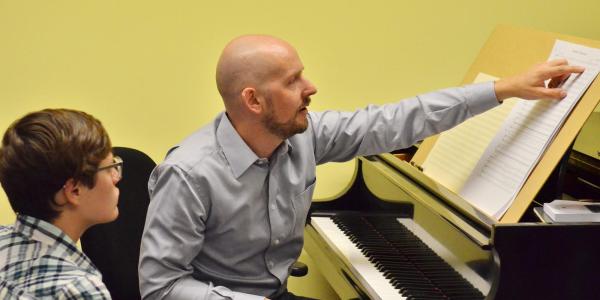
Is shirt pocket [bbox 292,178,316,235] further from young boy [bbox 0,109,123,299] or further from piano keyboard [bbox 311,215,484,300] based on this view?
young boy [bbox 0,109,123,299]

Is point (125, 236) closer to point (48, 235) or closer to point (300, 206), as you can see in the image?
point (300, 206)

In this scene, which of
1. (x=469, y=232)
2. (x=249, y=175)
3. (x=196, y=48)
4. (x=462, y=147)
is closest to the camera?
(x=469, y=232)

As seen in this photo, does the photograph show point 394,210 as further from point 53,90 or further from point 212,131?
point 53,90

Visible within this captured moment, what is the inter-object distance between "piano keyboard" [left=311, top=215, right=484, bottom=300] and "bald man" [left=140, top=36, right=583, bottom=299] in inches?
9.7

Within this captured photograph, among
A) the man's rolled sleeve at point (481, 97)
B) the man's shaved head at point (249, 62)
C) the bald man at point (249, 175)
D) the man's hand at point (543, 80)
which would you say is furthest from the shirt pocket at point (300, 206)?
the man's hand at point (543, 80)

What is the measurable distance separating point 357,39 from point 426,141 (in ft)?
2.78

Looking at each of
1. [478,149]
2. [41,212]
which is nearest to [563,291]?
[478,149]

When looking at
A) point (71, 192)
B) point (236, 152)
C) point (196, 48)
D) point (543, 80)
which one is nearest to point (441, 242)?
point (543, 80)

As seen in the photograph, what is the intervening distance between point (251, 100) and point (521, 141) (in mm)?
716

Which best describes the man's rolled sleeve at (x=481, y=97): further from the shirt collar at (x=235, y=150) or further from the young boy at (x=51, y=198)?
the young boy at (x=51, y=198)

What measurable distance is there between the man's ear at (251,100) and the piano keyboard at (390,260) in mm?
566

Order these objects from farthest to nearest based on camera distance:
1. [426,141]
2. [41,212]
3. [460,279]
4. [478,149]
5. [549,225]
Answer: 1. [426,141]
2. [478,149]
3. [460,279]
4. [549,225]
5. [41,212]

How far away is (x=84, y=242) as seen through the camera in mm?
2348

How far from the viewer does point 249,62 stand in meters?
2.01
